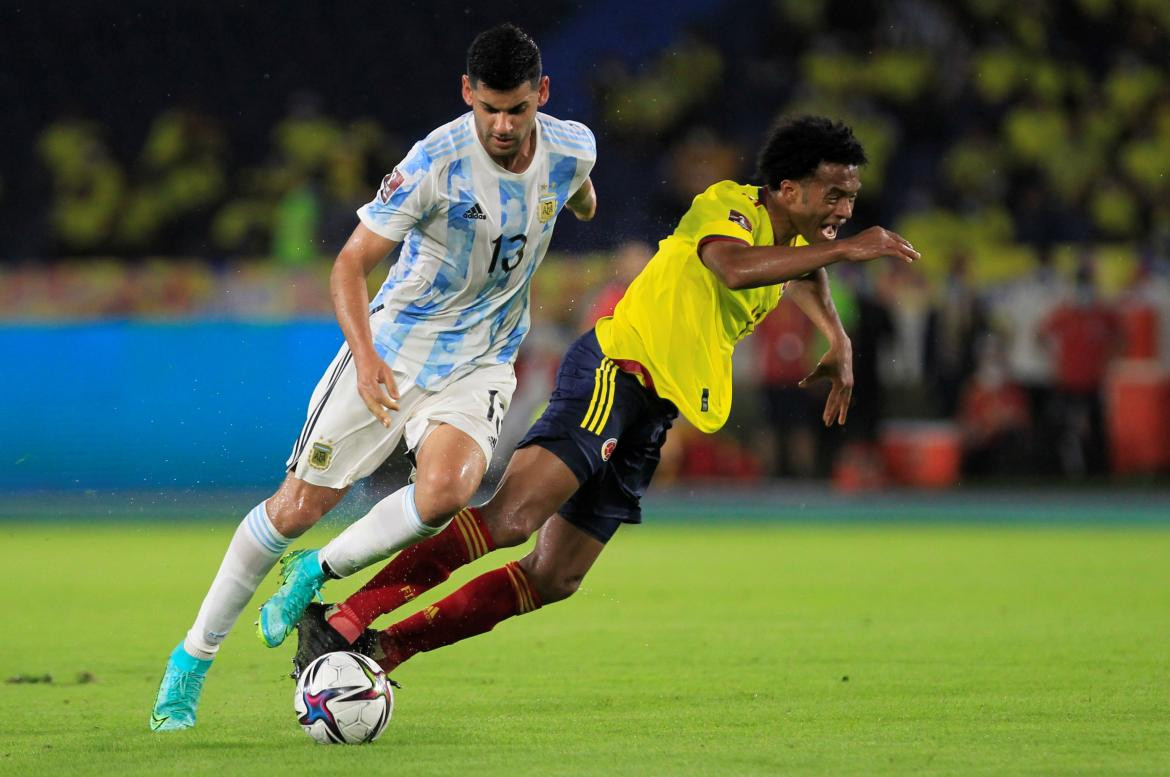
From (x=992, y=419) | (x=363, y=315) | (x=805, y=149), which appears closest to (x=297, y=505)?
(x=363, y=315)

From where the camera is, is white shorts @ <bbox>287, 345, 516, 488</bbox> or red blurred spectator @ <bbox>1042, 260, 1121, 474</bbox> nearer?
white shorts @ <bbox>287, 345, 516, 488</bbox>

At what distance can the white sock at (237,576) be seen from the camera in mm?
5031

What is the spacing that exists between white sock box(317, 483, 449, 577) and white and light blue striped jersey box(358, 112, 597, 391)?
455 millimetres

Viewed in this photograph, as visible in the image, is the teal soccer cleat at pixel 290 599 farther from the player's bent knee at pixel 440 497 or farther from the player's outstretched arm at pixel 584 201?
the player's outstretched arm at pixel 584 201

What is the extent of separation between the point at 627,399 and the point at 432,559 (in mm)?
823

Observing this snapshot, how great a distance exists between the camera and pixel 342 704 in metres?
4.59

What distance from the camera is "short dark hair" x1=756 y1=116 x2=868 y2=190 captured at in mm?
5406

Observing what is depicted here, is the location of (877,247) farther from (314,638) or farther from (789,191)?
(314,638)

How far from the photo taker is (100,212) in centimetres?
1670

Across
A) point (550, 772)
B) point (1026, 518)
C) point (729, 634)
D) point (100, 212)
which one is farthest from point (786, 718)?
point (100, 212)

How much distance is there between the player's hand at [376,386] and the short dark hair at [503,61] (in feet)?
2.94

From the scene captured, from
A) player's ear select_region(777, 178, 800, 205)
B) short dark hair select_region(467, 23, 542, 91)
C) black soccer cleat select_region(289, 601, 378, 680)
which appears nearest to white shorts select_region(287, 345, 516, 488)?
black soccer cleat select_region(289, 601, 378, 680)

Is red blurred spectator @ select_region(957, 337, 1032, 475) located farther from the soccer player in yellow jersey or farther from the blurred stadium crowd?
the soccer player in yellow jersey

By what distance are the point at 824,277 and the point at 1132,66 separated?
1282 cm
